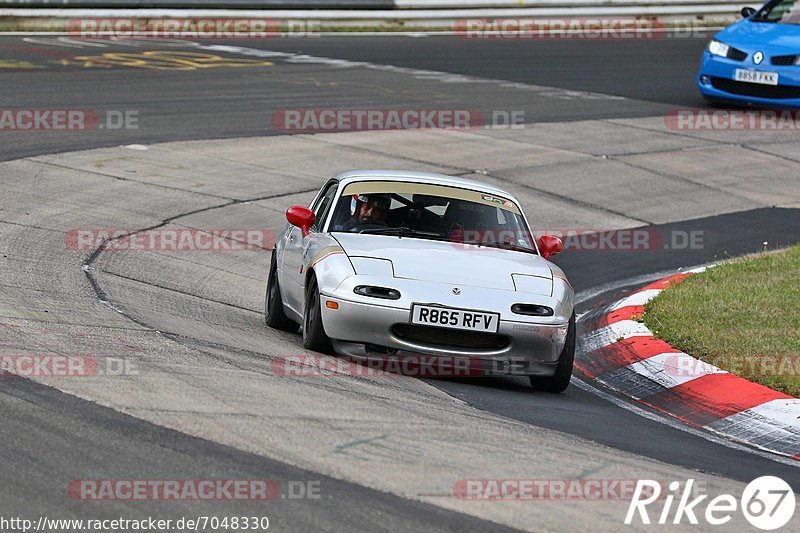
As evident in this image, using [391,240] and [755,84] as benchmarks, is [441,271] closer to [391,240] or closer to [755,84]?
[391,240]

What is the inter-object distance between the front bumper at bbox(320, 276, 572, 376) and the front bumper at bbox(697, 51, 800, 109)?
13.0 metres

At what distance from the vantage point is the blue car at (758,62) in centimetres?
1961

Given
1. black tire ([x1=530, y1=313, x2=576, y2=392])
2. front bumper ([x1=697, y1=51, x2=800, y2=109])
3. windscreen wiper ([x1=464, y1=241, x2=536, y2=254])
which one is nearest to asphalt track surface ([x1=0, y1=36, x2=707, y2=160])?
front bumper ([x1=697, y1=51, x2=800, y2=109])

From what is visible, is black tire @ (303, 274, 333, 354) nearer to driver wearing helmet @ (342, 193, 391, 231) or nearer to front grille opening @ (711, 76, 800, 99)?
driver wearing helmet @ (342, 193, 391, 231)

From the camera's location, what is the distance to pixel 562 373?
8031 mm

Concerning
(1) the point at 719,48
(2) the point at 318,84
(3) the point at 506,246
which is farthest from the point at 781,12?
(3) the point at 506,246

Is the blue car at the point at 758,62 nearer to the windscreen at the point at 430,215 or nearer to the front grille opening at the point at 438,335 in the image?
the windscreen at the point at 430,215

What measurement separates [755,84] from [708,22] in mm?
11989

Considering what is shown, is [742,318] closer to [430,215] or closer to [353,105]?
[430,215]

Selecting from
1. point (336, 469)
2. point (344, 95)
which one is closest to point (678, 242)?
point (344, 95)

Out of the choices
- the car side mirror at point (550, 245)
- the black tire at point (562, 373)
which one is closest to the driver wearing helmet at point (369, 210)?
the car side mirror at point (550, 245)

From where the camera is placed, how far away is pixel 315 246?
8.64 meters

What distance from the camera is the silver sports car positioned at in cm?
773

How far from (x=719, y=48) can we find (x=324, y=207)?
1250 cm
